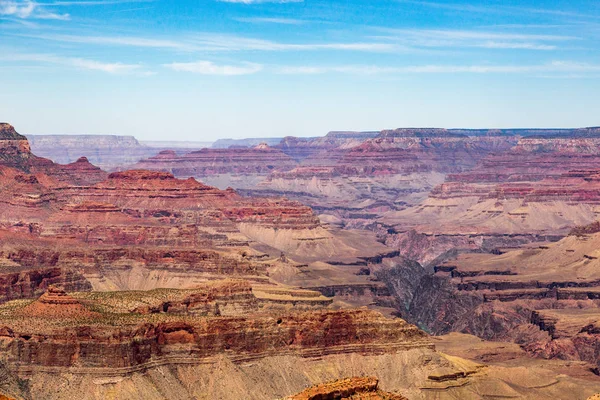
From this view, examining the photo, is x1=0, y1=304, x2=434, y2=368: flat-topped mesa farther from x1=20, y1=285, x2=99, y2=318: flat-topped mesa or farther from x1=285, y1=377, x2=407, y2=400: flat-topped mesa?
x1=285, y1=377, x2=407, y2=400: flat-topped mesa

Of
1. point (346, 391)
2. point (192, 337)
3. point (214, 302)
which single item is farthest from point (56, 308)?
point (346, 391)

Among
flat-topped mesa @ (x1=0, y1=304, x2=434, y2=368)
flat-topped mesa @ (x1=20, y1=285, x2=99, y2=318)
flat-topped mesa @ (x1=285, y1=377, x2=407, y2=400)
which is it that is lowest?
flat-topped mesa @ (x1=0, y1=304, x2=434, y2=368)

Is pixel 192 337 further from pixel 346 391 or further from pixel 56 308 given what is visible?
pixel 346 391

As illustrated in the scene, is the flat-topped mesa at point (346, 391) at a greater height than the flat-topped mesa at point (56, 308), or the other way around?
the flat-topped mesa at point (346, 391)

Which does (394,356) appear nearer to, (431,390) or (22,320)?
(431,390)

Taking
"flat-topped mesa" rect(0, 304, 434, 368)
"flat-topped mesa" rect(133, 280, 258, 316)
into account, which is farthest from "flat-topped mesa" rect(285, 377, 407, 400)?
"flat-topped mesa" rect(133, 280, 258, 316)

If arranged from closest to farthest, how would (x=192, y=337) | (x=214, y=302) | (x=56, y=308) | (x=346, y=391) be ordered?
(x=346, y=391), (x=56, y=308), (x=192, y=337), (x=214, y=302)

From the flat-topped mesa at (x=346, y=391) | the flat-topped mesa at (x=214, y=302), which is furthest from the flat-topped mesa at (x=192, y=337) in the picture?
the flat-topped mesa at (x=346, y=391)

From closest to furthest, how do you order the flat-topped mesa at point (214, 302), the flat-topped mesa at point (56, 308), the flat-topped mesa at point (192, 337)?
the flat-topped mesa at point (192, 337) < the flat-topped mesa at point (56, 308) < the flat-topped mesa at point (214, 302)

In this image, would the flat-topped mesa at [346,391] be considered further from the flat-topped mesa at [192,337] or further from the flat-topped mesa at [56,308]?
the flat-topped mesa at [56,308]
